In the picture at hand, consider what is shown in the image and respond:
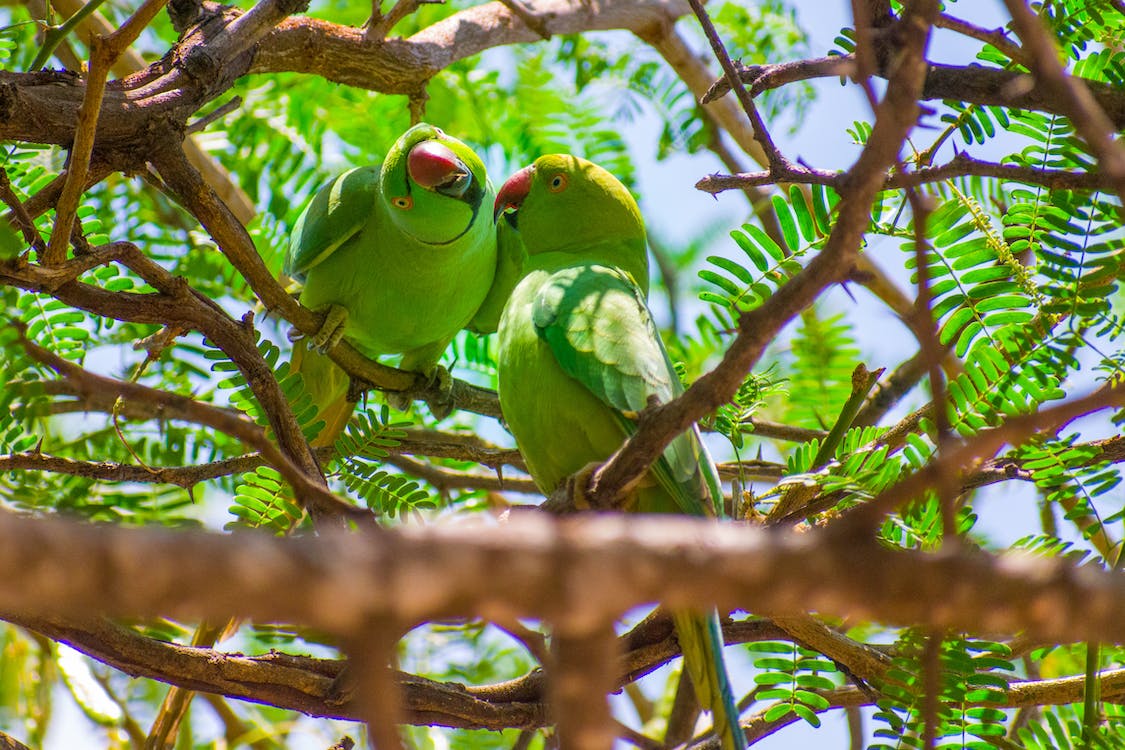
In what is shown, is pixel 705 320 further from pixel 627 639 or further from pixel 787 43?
pixel 787 43

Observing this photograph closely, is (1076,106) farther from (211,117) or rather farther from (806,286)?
(211,117)

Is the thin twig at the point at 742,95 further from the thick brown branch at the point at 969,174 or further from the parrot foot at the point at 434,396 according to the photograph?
the parrot foot at the point at 434,396

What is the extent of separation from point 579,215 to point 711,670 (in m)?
1.49

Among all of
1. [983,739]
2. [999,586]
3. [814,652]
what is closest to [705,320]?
[814,652]

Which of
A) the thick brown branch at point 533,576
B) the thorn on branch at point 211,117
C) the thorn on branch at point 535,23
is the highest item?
the thorn on branch at point 535,23

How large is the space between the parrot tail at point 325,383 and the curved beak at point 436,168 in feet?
2.47

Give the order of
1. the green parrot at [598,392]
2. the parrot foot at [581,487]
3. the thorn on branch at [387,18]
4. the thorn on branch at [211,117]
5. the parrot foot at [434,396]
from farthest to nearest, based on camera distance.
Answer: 1. the parrot foot at [434,396]
2. the thorn on branch at [387,18]
3. the thorn on branch at [211,117]
4. the green parrot at [598,392]
5. the parrot foot at [581,487]

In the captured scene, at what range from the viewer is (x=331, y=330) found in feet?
11.3

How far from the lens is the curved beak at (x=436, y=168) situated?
318 centimetres

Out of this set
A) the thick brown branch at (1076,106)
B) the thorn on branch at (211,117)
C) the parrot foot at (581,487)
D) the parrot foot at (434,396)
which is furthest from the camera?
the parrot foot at (434,396)

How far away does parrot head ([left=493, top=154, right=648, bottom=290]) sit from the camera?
10.1ft

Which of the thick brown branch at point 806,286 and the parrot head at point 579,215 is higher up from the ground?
the parrot head at point 579,215

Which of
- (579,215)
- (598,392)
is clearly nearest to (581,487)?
(598,392)

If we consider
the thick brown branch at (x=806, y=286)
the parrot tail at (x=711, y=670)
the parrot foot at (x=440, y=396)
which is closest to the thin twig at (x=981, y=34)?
the thick brown branch at (x=806, y=286)
